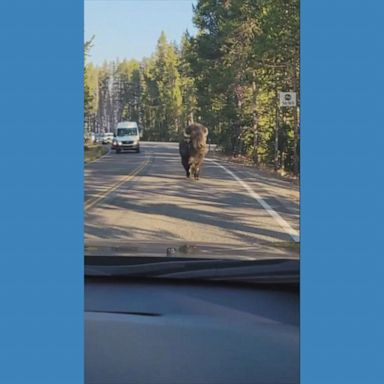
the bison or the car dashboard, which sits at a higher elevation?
the bison

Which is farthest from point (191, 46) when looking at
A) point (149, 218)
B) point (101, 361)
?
point (101, 361)

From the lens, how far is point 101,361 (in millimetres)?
1646

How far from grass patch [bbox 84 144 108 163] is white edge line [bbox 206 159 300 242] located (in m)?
0.31

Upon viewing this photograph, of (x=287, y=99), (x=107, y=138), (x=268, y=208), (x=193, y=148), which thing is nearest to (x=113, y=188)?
(x=107, y=138)

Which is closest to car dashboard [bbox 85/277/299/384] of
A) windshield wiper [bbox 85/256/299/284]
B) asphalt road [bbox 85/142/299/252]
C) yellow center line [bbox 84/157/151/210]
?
windshield wiper [bbox 85/256/299/284]

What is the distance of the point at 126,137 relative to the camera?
1.85m

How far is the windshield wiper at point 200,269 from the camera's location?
168 centimetres

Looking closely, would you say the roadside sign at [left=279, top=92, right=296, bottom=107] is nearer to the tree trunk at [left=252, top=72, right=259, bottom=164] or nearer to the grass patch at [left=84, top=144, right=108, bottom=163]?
the tree trunk at [left=252, top=72, right=259, bottom=164]

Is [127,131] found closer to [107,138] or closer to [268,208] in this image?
[107,138]

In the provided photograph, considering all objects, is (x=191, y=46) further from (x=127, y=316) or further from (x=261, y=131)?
(x=127, y=316)

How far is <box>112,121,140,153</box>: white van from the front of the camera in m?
1.83

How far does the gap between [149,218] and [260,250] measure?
1.07ft

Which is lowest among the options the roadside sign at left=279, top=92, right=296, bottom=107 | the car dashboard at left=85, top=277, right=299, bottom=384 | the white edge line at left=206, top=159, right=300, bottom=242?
the car dashboard at left=85, top=277, right=299, bottom=384

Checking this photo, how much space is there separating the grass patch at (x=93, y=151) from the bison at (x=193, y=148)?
8.7 inches
